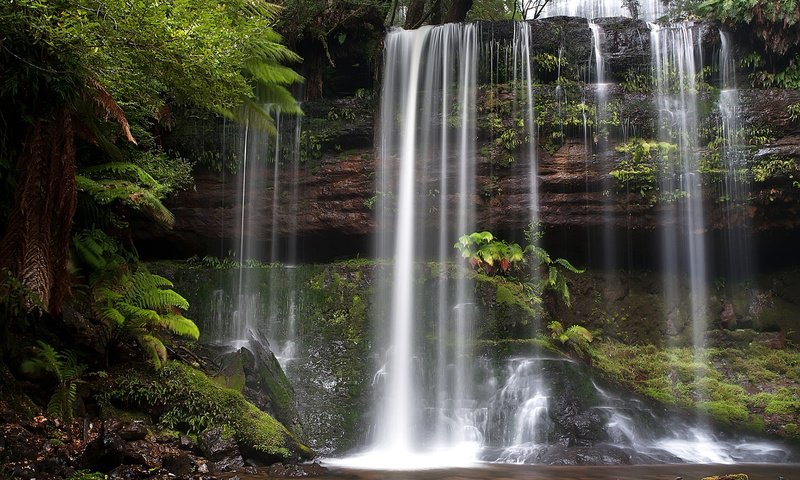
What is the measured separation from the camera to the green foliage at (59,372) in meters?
5.69

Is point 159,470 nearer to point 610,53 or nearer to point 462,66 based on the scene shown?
point 462,66

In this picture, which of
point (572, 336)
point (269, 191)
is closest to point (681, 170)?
point (572, 336)

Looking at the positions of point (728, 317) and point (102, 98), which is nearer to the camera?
point (102, 98)

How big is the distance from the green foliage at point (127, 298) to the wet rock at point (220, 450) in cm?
101

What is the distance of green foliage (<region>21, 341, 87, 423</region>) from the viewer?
569 centimetres

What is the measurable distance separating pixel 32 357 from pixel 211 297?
507 cm

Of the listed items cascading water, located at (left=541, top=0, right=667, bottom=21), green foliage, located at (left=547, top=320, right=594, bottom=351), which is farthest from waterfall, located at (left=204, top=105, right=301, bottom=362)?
cascading water, located at (left=541, top=0, right=667, bottom=21)

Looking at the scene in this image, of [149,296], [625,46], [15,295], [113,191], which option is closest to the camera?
[15,295]

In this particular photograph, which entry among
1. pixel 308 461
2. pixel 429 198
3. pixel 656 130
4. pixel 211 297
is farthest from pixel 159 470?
pixel 656 130

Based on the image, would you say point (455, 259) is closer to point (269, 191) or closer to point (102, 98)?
point (269, 191)

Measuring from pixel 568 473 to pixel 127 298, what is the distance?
5674 mm

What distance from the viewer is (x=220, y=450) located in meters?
6.61

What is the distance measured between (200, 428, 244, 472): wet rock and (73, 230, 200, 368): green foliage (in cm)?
101

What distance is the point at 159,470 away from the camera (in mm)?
5492
